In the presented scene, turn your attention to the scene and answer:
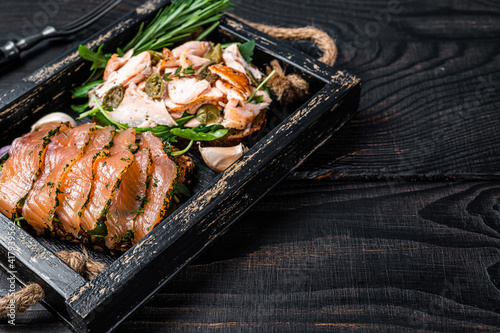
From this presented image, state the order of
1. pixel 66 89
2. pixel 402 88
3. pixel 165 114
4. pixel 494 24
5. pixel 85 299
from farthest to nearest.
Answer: pixel 494 24
pixel 402 88
pixel 66 89
pixel 165 114
pixel 85 299

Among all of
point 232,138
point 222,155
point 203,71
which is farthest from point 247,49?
point 222,155

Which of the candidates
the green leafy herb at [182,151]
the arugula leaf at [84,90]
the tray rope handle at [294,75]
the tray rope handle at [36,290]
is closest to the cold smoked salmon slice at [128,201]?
the tray rope handle at [36,290]

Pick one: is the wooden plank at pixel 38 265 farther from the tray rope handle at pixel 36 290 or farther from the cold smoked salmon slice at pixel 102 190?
the cold smoked salmon slice at pixel 102 190

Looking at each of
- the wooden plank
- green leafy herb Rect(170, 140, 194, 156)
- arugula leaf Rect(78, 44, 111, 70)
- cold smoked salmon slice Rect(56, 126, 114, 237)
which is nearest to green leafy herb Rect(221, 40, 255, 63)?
green leafy herb Rect(170, 140, 194, 156)

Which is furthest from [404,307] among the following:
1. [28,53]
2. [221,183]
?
[28,53]

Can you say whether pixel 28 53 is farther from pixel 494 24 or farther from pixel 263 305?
pixel 494 24

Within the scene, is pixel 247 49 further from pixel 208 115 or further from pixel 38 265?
pixel 38 265
